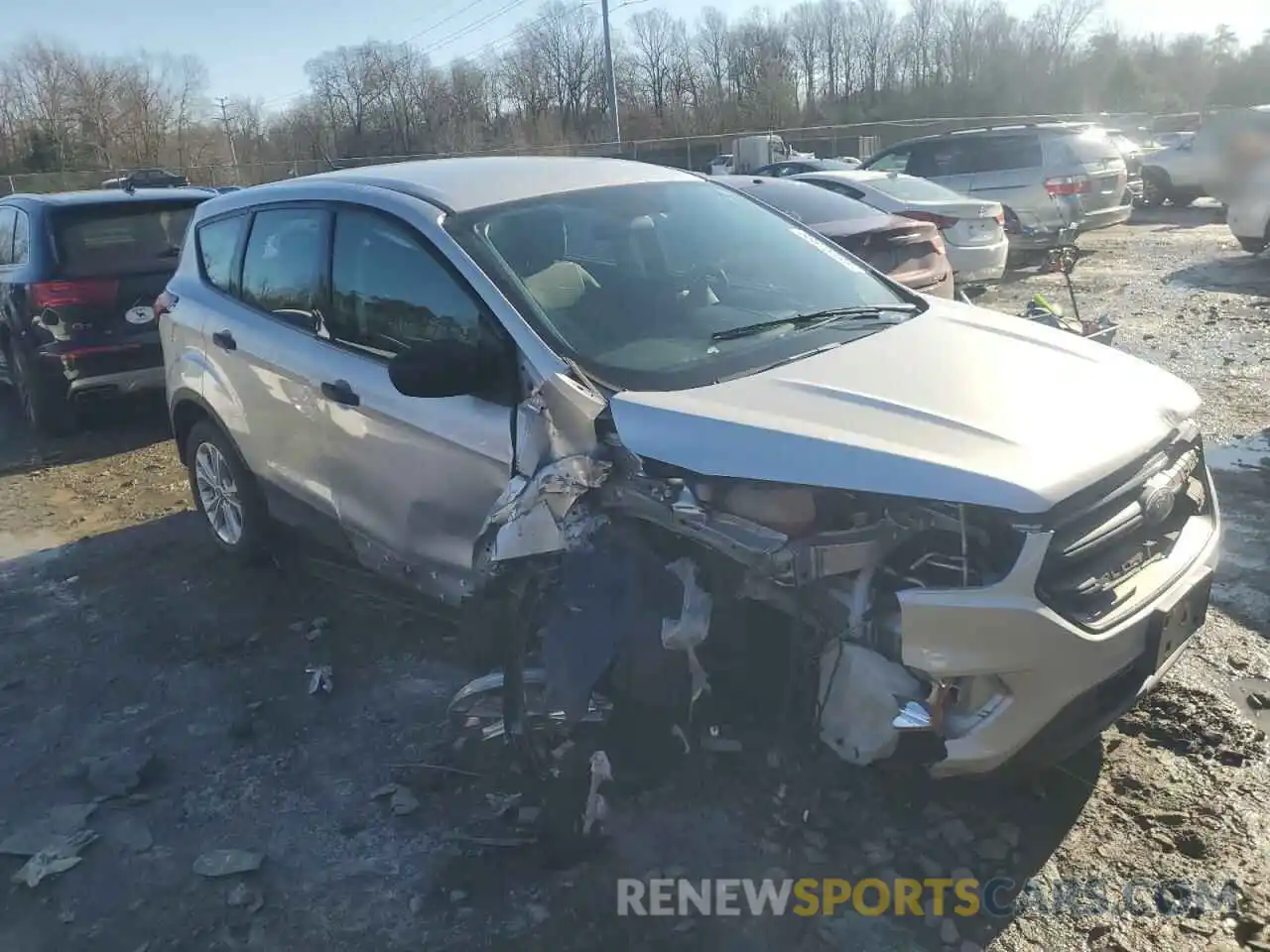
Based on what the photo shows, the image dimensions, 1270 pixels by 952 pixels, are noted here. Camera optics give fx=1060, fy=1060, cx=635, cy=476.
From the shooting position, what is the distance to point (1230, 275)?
482 inches

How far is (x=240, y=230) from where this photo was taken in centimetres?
495

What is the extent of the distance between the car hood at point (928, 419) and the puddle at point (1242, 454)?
270 centimetres

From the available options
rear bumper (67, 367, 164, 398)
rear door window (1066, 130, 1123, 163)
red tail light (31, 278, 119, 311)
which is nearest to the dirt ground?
rear bumper (67, 367, 164, 398)

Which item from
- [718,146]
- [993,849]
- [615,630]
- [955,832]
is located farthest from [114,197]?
[718,146]

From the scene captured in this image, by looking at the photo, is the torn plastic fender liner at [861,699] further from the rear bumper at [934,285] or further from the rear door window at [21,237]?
the rear door window at [21,237]

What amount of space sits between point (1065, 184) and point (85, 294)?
1166 cm

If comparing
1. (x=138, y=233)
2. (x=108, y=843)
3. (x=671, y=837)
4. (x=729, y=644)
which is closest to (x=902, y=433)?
(x=729, y=644)

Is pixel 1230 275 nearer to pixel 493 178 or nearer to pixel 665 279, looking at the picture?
pixel 665 279

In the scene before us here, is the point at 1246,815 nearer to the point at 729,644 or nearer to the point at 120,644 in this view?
the point at 729,644

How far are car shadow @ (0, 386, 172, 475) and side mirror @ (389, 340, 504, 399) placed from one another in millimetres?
5613

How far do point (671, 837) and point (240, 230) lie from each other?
3.47m

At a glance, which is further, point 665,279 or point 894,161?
point 894,161

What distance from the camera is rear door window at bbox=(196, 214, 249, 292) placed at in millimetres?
4988

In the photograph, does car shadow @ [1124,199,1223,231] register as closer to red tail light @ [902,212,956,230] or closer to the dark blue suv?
red tail light @ [902,212,956,230]
